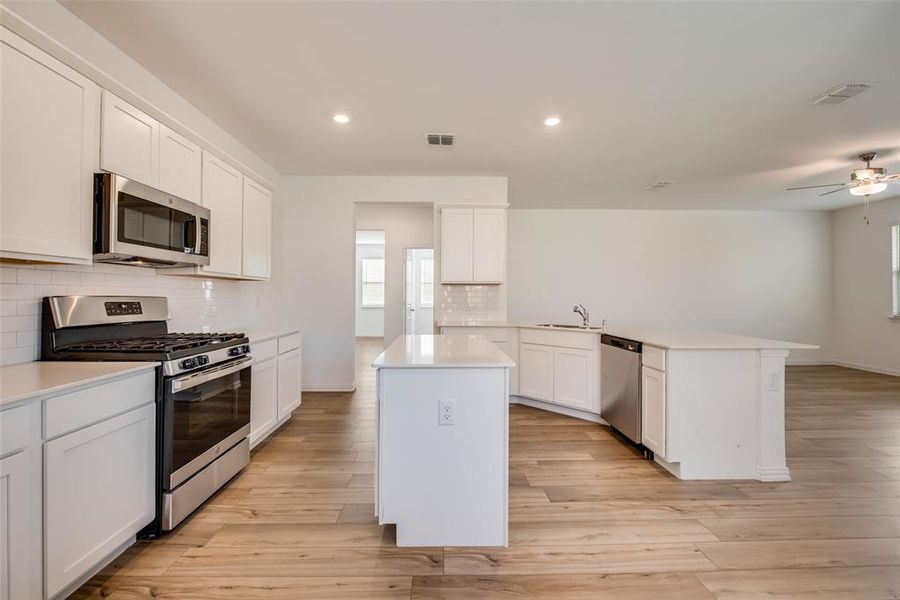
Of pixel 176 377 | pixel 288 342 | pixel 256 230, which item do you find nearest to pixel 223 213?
pixel 256 230

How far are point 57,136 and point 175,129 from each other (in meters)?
0.85

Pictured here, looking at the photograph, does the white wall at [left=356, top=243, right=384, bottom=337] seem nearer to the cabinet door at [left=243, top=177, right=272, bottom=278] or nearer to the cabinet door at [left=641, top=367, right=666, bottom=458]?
the cabinet door at [left=243, top=177, right=272, bottom=278]

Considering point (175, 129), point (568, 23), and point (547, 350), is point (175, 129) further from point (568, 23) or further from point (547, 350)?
point (547, 350)

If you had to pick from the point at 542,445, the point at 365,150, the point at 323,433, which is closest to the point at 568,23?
the point at 365,150

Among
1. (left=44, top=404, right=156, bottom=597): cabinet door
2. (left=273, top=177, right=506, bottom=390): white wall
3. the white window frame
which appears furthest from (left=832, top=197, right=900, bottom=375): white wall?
the white window frame

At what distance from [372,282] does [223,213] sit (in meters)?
7.94

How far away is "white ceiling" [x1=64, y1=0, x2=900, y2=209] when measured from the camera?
210 cm

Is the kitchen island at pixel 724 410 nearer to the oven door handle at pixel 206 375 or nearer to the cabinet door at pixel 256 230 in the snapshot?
the oven door handle at pixel 206 375

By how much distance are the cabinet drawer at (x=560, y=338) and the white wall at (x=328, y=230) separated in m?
1.73

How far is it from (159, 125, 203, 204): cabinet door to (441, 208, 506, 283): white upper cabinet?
104 inches

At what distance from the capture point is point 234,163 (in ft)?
10.4

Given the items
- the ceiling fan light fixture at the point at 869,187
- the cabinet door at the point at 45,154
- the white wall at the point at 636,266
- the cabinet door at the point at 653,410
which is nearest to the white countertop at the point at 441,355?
the cabinet door at the point at 653,410

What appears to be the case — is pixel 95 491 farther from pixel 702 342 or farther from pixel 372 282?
pixel 372 282

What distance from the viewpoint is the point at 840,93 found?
2861 mm
